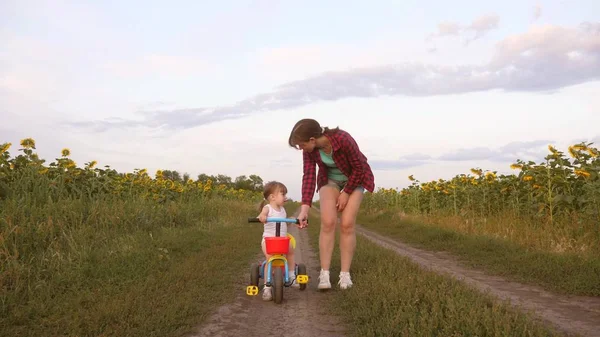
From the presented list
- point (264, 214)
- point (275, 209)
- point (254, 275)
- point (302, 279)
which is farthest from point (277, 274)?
point (275, 209)

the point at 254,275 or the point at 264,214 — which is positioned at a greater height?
the point at 264,214

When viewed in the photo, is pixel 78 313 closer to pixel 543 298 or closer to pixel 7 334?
pixel 7 334

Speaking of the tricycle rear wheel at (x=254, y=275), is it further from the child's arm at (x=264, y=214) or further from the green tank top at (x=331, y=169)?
the green tank top at (x=331, y=169)

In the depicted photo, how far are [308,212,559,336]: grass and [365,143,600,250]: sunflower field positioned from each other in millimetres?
4069

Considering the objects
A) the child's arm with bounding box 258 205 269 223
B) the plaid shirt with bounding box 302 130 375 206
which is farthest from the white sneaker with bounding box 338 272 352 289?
the child's arm with bounding box 258 205 269 223

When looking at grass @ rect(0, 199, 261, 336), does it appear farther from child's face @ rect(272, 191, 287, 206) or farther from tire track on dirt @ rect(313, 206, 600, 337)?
tire track on dirt @ rect(313, 206, 600, 337)

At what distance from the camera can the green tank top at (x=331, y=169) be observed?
576 cm

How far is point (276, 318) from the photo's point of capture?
459 centimetres

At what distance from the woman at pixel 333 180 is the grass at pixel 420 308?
1.55 ft

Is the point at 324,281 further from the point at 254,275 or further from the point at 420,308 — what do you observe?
the point at 420,308

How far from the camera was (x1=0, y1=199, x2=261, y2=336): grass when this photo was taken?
422 centimetres

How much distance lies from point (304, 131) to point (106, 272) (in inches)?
130

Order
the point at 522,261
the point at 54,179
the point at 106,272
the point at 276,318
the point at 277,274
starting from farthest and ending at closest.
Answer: the point at 54,179 < the point at 522,261 < the point at 106,272 < the point at 277,274 < the point at 276,318

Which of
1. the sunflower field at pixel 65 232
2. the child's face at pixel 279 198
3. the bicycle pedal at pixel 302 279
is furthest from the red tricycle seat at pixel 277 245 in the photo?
the sunflower field at pixel 65 232
